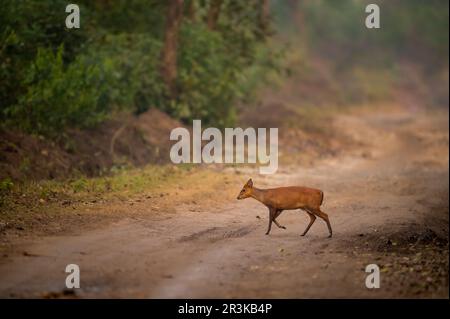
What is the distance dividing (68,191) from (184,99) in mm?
10082

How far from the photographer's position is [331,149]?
26.8m

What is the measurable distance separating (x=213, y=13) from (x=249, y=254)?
58.4 feet

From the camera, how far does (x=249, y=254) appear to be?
984cm

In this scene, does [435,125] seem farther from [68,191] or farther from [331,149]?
[68,191]

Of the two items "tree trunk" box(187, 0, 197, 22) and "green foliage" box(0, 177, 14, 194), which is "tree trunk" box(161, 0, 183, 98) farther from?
"green foliage" box(0, 177, 14, 194)


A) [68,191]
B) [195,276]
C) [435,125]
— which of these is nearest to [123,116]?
[68,191]

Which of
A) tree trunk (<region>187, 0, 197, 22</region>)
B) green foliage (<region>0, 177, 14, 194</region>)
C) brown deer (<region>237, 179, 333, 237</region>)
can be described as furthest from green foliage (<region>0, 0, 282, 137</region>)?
brown deer (<region>237, 179, 333, 237</region>)

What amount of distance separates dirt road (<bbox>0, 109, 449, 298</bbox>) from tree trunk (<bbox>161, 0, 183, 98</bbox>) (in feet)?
28.6

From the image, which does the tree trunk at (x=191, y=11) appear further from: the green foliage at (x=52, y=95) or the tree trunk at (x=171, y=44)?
the green foliage at (x=52, y=95)

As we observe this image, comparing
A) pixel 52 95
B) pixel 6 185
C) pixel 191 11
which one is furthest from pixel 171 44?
pixel 6 185

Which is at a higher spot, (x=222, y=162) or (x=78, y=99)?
(x=78, y=99)

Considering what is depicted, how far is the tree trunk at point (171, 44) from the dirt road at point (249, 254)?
28.6ft
